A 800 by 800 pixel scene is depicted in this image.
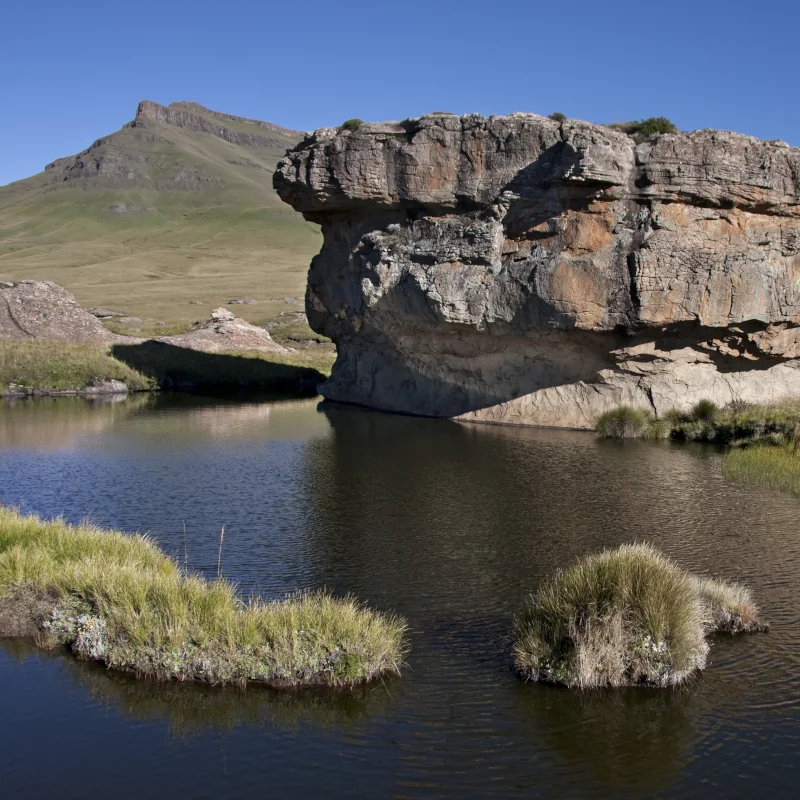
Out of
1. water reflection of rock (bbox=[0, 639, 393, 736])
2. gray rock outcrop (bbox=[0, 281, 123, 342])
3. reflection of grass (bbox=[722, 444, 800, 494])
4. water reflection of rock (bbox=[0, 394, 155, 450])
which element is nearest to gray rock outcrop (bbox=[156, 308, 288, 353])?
gray rock outcrop (bbox=[0, 281, 123, 342])

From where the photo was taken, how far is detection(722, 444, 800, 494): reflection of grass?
22.4 m

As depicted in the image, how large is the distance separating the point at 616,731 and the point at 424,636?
3.35m

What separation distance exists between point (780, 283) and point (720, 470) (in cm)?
928

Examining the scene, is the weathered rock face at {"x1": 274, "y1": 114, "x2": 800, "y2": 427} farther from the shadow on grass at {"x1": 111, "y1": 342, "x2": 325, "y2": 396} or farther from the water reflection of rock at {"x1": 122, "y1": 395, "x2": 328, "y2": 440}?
the shadow on grass at {"x1": 111, "y1": 342, "x2": 325, "y2": 396}

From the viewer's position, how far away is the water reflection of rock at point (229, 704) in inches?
394

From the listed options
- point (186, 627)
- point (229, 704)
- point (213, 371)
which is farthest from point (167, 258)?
point (229, 704)

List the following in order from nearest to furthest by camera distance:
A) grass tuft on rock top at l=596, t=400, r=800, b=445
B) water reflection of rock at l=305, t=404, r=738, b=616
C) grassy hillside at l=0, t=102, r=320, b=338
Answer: water reflection of rock at l=305, t=404, r=738, b=616, grass tuft on rock top at l=596, t=400, r=800, b=445, grassy hillside at l=0, t=102, r=320, b=338

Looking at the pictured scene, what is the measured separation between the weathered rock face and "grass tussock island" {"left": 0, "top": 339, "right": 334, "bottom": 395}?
19.6 meters

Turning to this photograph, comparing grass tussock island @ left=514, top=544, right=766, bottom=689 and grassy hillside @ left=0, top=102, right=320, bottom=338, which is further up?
grassy hillside @ left=0, top=102, right=320, bottom=338

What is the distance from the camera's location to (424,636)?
1238 centimetres

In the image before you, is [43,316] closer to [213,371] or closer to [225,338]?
[225,338]

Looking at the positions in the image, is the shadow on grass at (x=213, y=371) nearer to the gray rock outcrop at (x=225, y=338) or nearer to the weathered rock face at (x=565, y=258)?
the gray rock outcrop at (x=225, y=338)

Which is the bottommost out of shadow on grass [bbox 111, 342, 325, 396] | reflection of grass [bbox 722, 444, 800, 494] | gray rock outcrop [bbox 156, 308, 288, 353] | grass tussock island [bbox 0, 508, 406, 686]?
grass tussock island [bbox 0, 508, 406, 686]

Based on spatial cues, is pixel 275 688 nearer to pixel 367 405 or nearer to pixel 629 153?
pixel 629 153
